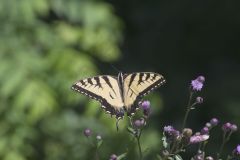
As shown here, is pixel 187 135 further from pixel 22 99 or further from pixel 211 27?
pixel 211 27

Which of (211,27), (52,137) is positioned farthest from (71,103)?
(211,27)

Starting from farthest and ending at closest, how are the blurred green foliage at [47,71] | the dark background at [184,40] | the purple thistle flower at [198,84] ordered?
the dark background at [184,40] → the blurred green foliage at [47,71] → the purple thistle flower at [198,84]

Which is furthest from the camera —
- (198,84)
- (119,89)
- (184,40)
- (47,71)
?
(184,40)

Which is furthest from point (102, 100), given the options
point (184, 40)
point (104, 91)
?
point (184, 40)

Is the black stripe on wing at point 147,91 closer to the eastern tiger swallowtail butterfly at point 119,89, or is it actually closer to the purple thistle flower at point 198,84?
the eastern tiger swallowtail butterfly at point 119,89

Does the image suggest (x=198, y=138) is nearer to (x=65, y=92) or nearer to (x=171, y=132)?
(x=171, y=132)

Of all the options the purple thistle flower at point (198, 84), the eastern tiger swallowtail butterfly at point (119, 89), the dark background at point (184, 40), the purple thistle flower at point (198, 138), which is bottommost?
the dark background at point (184, 40)

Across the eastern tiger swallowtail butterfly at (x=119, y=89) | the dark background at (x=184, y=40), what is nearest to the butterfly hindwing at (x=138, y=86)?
the eastern tiger swallowtail butterfly at (x=119, y=89)
